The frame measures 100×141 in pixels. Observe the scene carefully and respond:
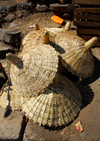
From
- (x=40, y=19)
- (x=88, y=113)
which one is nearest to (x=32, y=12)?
(x=40, y=19)

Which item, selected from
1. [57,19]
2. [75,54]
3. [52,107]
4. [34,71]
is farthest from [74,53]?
[57,19]

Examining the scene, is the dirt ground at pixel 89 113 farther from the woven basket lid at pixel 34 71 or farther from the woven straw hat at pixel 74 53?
the woven basket lid at pixel 34 71

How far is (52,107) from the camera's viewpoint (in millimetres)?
2646

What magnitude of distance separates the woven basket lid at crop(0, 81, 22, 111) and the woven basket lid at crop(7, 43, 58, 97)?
337 millimetres

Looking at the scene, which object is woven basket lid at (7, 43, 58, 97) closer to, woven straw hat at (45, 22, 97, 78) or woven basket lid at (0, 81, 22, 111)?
woven basket lid at (0, 81, 22, 111)

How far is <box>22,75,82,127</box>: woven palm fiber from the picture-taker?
2.64 meters

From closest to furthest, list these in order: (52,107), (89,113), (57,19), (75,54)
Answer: (52,107) → (89,113) → (75,54) → (57,19)

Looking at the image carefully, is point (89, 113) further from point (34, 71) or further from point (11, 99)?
point (11, 99)

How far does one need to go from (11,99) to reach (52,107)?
101 cm

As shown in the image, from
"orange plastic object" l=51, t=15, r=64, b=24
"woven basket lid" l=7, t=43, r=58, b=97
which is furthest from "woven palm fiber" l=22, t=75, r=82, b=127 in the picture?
"orange plastic object" l=51, t=15, r=64, b=24

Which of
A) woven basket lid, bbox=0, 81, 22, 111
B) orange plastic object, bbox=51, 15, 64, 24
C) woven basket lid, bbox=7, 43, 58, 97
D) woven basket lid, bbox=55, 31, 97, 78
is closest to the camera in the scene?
woven basket lid, bbox=7, 43, 58, 97

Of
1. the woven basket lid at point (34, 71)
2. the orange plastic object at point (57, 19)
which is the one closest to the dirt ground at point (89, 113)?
the woven basket lid at point (34, 71)

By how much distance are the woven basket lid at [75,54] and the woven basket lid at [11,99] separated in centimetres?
136

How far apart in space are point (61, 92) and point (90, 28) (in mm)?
2679
